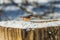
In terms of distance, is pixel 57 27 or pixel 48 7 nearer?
pixel 57 27

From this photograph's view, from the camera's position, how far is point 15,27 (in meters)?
0.94

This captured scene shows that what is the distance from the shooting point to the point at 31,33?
90 cm

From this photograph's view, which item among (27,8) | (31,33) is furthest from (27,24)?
(27,8)

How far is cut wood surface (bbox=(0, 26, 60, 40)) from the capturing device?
0.90 m

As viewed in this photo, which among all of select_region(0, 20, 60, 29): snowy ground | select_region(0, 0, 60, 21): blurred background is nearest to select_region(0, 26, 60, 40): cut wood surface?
select_region(0, 20, 60, 29): snowy ground

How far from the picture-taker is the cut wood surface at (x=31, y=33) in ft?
2.96

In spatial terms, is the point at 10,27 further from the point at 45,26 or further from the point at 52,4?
the point at 52,4

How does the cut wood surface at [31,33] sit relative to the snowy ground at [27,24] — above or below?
below

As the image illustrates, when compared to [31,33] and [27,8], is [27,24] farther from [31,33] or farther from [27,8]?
[27,8]

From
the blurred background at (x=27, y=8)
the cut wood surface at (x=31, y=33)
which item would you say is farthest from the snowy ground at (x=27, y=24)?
the blurred background at (x=27, y=8)

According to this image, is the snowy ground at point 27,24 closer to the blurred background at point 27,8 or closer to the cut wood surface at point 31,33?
the cut wood surface at point 31,33

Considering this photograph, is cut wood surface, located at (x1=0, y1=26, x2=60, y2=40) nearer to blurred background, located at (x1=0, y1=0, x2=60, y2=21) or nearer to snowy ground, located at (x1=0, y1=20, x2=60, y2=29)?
snowy ground, located at (x1=0, y1=20, x2=60, y2=29)

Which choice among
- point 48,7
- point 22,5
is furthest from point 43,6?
point 22,5

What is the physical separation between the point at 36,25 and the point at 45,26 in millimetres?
54
